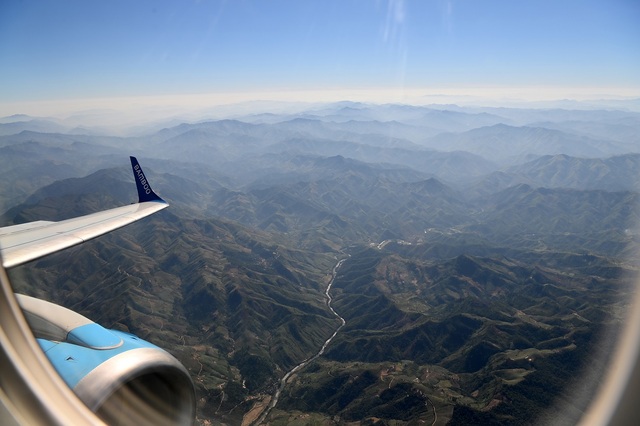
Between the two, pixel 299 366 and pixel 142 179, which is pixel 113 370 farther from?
pixel 299 366

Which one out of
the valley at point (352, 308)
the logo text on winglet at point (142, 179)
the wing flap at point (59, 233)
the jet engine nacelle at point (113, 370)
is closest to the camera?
the jet engine nacelle at point (113, 370)

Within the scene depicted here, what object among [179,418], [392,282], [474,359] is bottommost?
[392,282]

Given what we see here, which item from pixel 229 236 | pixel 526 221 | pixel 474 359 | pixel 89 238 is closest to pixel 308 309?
pixel 474 359

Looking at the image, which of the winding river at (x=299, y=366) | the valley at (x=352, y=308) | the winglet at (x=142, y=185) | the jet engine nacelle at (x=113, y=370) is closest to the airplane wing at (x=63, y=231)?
the winglet at (x=142, y=185)

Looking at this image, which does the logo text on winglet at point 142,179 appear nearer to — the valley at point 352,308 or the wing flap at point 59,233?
the wing flap at point 59,233

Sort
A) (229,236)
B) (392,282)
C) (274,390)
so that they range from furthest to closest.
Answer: (229,236) → (392,282) → (274,390)

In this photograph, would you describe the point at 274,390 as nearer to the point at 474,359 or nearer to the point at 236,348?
the point at 236,348
